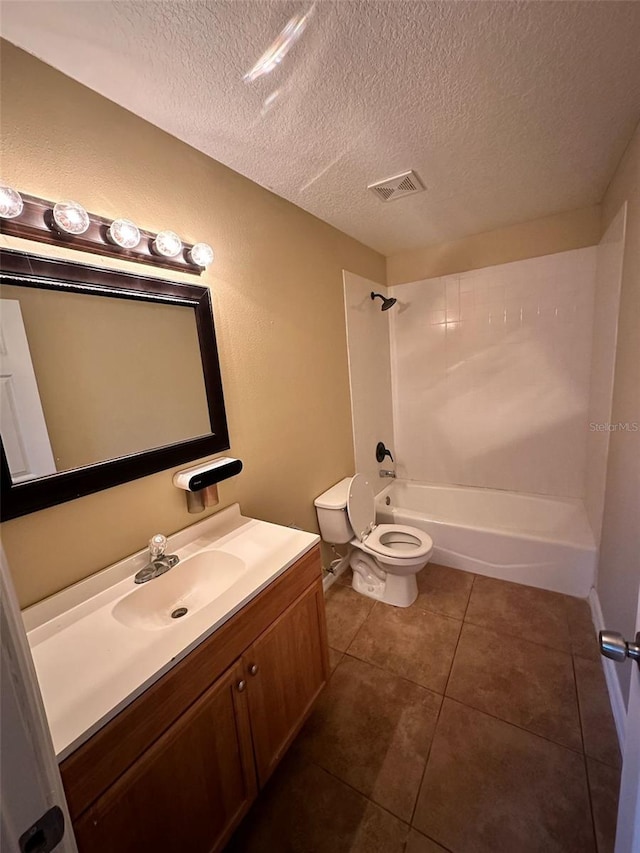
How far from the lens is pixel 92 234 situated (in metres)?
1.07

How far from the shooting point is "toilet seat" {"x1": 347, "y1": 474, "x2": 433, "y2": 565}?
2.00 meters

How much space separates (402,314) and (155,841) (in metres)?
3.08

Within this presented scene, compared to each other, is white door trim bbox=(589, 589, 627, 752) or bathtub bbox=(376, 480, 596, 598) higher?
bathtub bbox=(376, 480, 596, 598)

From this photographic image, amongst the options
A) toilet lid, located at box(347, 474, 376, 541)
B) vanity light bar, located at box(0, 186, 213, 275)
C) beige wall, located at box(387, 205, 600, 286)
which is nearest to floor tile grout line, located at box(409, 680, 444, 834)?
toilet lid, located at box(347, 474, 376, 541)

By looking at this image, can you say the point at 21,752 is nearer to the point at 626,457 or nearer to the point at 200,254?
the point at 200,254

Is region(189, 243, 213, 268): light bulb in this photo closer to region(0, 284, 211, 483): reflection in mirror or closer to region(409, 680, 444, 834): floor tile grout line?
region(0, 284, 211, 483): reflection in mirror

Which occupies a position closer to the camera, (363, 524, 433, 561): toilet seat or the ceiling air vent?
the ceiling air vent

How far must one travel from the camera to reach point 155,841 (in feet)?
2.70

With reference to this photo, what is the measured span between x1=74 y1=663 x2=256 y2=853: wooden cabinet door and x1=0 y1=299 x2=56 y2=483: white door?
790 millimetres

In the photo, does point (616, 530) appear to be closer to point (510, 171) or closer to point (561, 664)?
point (561, 664)

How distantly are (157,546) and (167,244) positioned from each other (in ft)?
3.57

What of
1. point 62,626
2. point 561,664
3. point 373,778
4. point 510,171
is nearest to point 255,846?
point 373,778

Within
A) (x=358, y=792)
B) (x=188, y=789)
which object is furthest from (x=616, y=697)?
(x=188, y=789)

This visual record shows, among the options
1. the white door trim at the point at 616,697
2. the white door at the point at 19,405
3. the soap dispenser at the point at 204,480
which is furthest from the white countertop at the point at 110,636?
the white door trim at the point at 616,697
